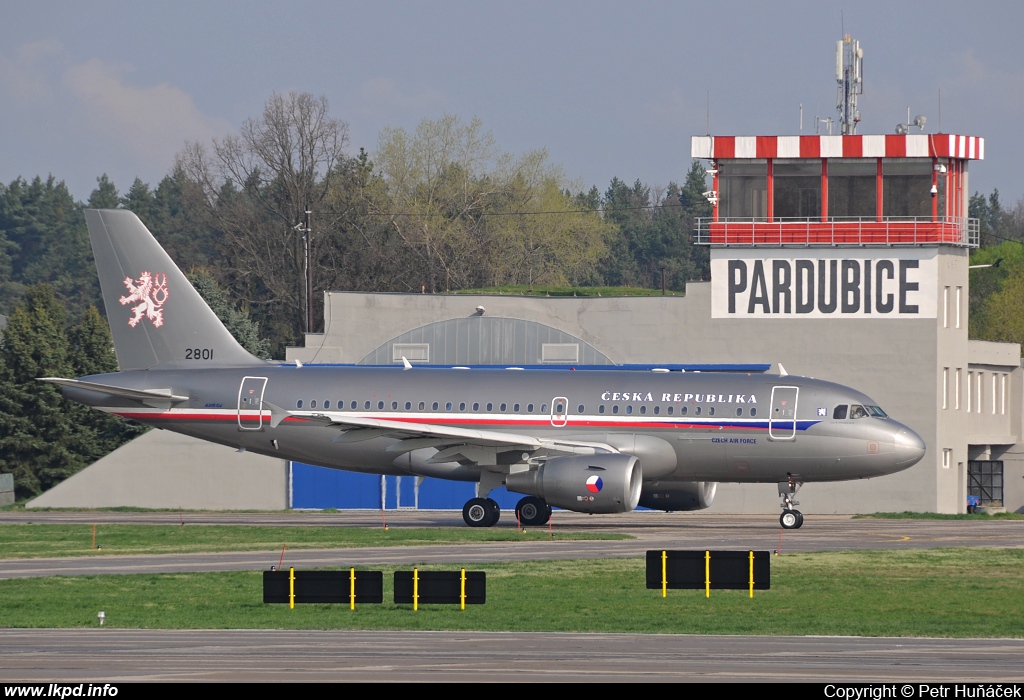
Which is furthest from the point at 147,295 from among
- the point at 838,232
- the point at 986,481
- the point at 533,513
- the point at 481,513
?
the point at 986,481

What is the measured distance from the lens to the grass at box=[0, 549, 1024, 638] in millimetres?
23688

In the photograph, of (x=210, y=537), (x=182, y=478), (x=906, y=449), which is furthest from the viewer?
(x=182, y=478)

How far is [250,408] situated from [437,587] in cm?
1992

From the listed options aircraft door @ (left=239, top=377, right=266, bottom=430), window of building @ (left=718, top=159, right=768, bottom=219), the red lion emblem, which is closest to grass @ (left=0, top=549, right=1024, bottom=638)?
aircraft door @ (left=239, top=377, right=266, bottom=430)

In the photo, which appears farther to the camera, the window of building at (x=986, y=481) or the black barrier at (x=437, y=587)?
the window of building at (x=986, y=481)

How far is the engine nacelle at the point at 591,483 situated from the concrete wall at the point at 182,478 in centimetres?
1930

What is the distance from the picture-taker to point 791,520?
142ft

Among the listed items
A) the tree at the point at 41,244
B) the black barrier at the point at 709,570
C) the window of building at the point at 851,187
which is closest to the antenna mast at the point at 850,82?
the window of building at the point at 851,187

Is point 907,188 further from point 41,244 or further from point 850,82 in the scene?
point 41,244

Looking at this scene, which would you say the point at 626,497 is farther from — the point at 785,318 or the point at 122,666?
the point at 122,666

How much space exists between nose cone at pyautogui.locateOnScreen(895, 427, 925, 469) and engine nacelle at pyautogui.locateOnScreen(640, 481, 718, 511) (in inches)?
234

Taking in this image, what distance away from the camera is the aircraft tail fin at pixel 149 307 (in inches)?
1823

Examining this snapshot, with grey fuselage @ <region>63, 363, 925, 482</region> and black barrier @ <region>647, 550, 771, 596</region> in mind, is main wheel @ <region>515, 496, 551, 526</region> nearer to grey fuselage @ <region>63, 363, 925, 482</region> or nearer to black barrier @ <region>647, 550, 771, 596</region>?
grey fuselage @ <region>63, 363, 925, 482</region>

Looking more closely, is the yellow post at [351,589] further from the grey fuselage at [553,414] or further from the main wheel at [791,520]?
the main wheel at [791,520]
